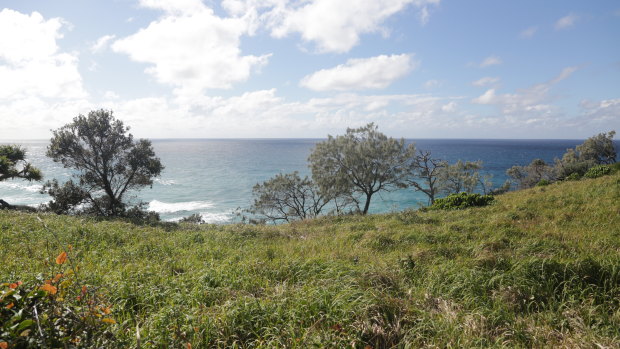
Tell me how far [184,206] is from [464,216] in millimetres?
58175

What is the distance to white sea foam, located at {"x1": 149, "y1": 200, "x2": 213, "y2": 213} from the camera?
5825 cm

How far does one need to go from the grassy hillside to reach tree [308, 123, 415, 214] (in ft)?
65.6

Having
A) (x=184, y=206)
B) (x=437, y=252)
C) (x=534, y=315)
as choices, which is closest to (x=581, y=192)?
(x=437, y=252)

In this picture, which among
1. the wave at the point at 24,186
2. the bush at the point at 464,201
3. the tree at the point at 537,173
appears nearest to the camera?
the bush at the point at 464,201

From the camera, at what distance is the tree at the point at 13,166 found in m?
22.4

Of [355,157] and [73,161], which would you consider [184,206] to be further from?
[355,157]

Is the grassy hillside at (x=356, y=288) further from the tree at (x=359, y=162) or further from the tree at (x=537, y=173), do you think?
the tree at (x=537, y=173)

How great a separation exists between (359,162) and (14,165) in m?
30.9

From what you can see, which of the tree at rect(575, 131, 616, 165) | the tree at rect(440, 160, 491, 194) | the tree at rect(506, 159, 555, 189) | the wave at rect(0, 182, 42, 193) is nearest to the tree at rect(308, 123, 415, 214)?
the tree at rect(440, 160, 491, 194)

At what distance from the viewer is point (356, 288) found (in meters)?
5.68

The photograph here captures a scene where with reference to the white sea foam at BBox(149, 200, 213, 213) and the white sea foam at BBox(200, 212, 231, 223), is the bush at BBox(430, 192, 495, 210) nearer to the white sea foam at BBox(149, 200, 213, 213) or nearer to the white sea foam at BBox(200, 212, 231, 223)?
the white sea foam at BBox(200, 212, 231, 223)

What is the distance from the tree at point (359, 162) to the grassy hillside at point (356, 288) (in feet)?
65.6

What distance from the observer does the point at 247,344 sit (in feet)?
13.7

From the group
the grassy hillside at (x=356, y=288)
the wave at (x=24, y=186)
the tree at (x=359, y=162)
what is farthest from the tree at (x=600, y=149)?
the wave at (x=24, y=186)
